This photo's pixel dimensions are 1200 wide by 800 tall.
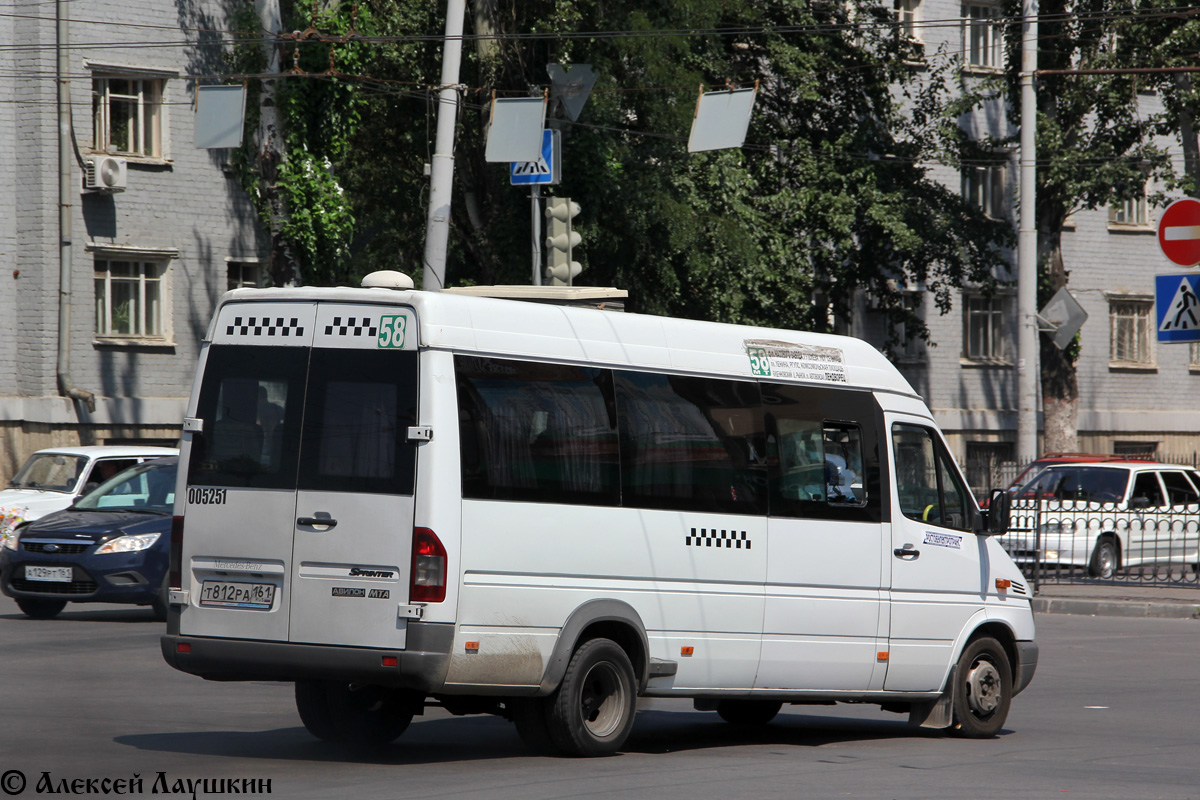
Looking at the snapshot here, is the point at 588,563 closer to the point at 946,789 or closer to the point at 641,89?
the point at 946,789

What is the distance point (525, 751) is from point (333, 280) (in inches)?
701

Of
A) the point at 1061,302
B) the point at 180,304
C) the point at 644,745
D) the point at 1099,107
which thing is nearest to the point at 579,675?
the point at 644,745

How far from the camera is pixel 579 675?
8.38m

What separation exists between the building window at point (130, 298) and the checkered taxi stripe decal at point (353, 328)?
21.9 metres

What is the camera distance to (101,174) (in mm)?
28250

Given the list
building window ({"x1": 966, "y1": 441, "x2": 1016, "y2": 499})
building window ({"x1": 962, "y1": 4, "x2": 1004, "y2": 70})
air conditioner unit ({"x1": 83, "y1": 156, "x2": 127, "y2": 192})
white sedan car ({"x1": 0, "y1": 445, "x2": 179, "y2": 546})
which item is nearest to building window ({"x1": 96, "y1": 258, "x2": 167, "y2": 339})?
air conditioner unit ({"x1": 83, "y1": 156, "x2": 127, "y2": 192})

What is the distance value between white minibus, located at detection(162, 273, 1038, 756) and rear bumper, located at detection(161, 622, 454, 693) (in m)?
0.01

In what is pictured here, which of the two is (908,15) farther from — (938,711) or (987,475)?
(938,711)

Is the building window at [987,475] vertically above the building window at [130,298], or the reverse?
the building window at [130,298]

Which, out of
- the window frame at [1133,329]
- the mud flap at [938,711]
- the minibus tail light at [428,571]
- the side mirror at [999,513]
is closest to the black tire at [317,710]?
the minibus tail light at [428,571]

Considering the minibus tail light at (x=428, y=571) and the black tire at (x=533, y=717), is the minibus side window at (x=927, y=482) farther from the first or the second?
the minibus tail light at (x=428, y=571)

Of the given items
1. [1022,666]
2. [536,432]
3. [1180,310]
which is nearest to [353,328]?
[536,432]

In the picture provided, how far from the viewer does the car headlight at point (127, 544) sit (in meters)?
15.8

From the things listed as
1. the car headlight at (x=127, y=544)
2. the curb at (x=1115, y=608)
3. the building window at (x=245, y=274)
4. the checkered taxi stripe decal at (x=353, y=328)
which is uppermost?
the building window at (x=245, y=274)
